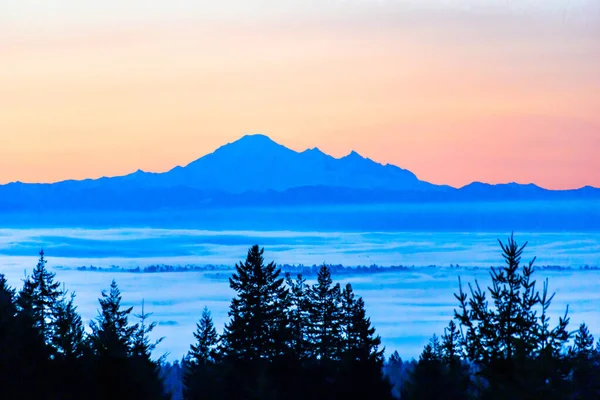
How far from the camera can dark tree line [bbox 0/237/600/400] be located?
886 inches

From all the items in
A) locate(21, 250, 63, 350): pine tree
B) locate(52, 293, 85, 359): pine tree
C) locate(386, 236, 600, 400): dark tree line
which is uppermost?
locate(21, 250, 63, 350): pine tree

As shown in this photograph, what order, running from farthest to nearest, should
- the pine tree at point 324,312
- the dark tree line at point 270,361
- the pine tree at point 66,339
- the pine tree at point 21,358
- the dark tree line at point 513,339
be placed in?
the pine tree at point 324,312 < the dark tree line at point 270,361 < the pine tree at point 66,339 < the pine tree at point 21,358 < the dark tree line at point 513,339

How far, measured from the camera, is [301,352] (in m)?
49.2

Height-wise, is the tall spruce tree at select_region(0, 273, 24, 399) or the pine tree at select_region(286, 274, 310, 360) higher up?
the pine tree at select_region(286, 274, 310, 360)

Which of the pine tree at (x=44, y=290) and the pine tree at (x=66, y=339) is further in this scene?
the pine tree at (x=44, y=290)

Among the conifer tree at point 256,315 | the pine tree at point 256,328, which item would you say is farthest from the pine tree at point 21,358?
Result: the conifer tree at point 256,315

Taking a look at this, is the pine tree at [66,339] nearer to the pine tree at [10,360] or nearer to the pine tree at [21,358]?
the pine tree at [21,358]

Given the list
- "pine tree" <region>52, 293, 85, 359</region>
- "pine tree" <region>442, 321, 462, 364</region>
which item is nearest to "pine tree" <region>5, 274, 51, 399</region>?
"pine tree" <region>52, 293, 85, 359</region>

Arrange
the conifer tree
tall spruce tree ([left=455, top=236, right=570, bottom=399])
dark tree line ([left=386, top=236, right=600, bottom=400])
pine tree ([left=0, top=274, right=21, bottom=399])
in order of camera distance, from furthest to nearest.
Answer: the conifer tree < pine tree ([left=0, top=274, right=21, bottom=399]) < tall spruce tree ([left=455, top=236, right=570, bottom=399]) < dark tree line ([left=386, top=236, right=600, bottom=400])

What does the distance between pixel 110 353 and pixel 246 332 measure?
14291 millimetres

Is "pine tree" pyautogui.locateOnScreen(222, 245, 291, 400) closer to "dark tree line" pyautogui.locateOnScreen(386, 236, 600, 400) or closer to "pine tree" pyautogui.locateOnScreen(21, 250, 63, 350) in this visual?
"pine tree" pyautogui.locateOnScreen(21, 250, 63, 350)

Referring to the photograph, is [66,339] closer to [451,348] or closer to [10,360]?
[10,360]

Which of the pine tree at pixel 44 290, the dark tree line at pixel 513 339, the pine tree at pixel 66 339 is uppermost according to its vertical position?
the pine tree at pixel 44 290

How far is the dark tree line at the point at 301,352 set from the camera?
22516mm
